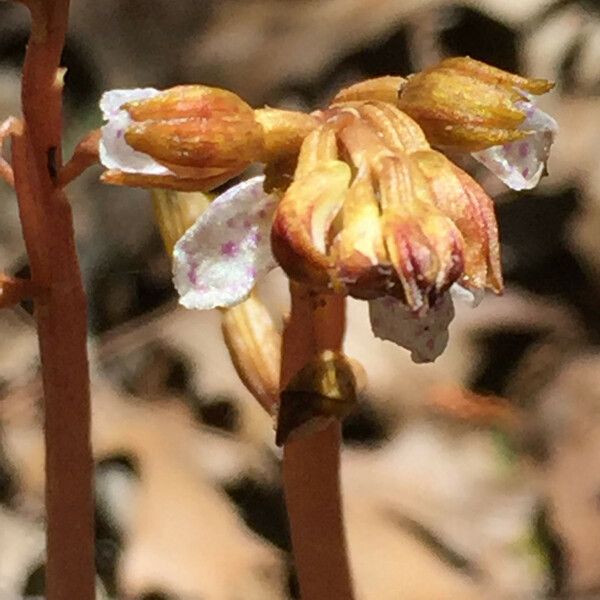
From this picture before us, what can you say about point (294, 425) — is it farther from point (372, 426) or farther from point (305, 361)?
point (372, 426)

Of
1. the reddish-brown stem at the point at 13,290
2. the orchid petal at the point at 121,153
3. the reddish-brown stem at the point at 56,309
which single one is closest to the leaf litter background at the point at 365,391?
the reddish-brown stem at the point at 56,309

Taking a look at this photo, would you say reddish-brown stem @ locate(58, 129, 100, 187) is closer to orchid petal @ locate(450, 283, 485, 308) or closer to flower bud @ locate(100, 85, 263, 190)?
flower bud @ locate(100, 85, 263, 190)

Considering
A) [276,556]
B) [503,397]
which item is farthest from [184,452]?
[503,397]

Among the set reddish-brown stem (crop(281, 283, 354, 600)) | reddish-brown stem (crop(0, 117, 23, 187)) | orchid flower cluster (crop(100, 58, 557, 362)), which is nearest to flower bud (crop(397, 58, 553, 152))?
orchid flower cluster (crop(100, 58, 557, 362))

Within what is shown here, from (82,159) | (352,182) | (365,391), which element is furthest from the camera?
(365,391)

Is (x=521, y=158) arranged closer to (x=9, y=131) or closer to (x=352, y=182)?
(x=352, y=182)

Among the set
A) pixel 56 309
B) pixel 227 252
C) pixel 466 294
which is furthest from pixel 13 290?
pixel 466 294

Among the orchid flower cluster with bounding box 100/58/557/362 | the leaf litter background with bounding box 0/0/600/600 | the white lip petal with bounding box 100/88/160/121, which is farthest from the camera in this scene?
the leaf litter background with bounding box 0/0/600/600

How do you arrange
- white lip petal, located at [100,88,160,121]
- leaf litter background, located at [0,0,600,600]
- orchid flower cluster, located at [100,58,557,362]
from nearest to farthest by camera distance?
1. orchid flower cluster, located at [100,58,557,362]
2. white lip petal, located at [100,88,160,121]
3. leaf litter background, located at [0,0,600,600]
